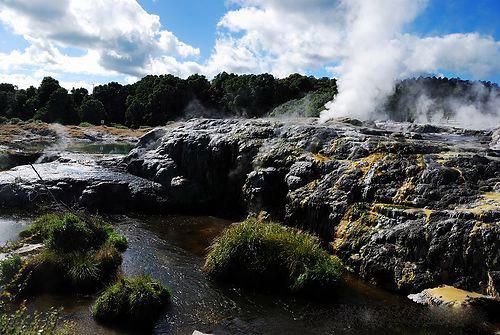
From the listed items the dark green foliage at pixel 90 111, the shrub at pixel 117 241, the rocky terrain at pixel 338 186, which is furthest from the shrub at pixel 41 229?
the dark green foliage at pixel 90 111

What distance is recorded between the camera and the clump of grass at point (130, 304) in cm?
1076

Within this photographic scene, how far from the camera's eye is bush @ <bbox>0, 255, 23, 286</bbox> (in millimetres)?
12237

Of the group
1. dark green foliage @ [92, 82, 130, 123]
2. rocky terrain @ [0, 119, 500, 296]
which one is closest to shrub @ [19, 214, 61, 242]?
rocky terrain @ [0, 119, 500, 296]

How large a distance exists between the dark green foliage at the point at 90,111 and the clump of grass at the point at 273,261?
9602 cm

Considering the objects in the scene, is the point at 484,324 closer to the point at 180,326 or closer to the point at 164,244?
the point at 180,326

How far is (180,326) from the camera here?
10.8 m

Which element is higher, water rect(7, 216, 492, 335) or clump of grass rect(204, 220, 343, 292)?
clump of grass rect(204, 220, 343, 292)

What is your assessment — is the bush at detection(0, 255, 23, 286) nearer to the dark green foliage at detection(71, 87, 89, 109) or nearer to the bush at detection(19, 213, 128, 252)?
the bush at detection(19, 213, 128, 252)

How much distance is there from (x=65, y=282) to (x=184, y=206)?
449 inches

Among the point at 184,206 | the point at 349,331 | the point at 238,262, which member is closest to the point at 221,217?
the point at 184,206

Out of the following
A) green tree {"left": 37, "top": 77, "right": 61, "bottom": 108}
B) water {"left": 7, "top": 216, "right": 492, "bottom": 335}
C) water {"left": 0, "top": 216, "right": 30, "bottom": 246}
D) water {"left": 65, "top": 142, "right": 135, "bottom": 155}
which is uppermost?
green tree {"left": 37, "top": 77, "right": 61, "bottom": 108}

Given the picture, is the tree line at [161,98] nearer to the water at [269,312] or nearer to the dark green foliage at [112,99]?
the dark green foliage at [112,99]

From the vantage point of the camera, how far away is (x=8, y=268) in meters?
12.3

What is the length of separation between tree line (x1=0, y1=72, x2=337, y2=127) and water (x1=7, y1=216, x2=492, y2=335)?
68725 mm
